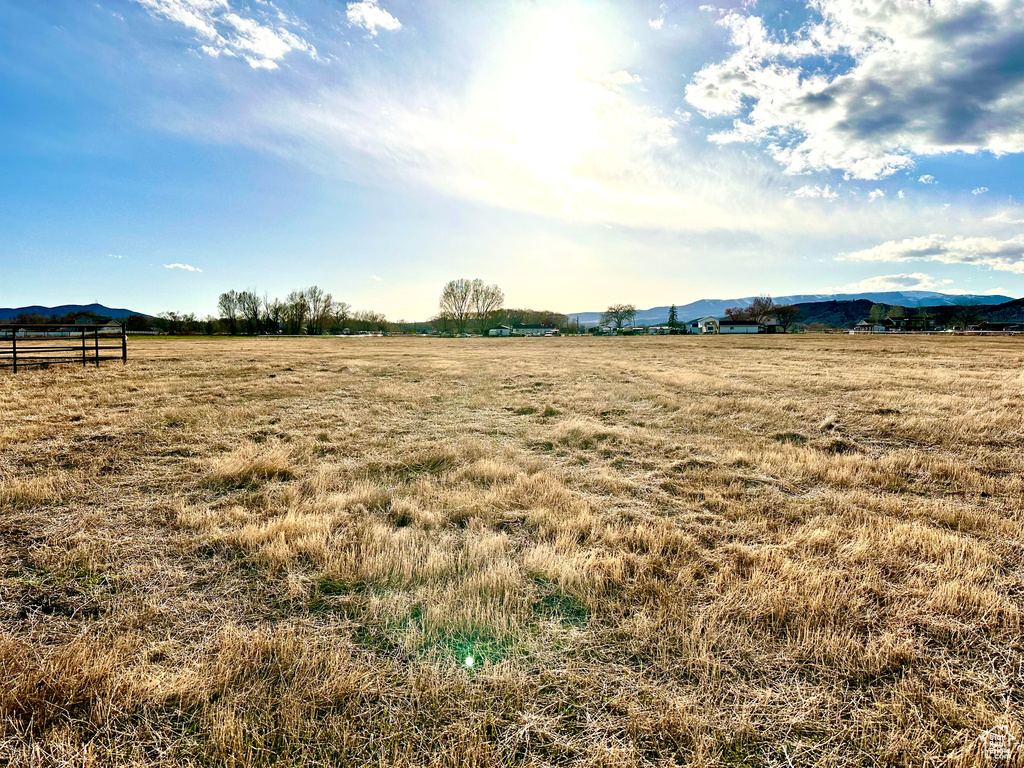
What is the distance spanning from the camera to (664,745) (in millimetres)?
2264

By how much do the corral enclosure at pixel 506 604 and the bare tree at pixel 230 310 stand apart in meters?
129

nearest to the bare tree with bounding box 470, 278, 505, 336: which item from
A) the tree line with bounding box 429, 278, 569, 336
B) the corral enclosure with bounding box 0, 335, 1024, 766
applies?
the tree line with bounding box 429, 278, 569, 336

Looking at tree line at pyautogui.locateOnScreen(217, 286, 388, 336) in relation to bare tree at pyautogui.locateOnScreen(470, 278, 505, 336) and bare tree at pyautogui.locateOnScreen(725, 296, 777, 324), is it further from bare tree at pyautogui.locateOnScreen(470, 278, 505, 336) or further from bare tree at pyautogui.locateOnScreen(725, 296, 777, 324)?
bare tree at pyautogui.locateOnScreen(725, 296, 777, 324)

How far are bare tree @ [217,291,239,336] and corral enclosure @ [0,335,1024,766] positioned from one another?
423 feet

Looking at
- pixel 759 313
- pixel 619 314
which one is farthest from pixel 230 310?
pixel 759 313

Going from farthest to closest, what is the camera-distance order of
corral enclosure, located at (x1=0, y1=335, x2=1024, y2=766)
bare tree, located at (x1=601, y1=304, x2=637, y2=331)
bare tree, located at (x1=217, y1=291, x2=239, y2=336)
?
bare tree, located at (x1=601, y1=304, x2=637, y2=331) → bare tree, located at (x1=217, y1=291, x2=239, y2=336) → corral enclosure, located at (x1=0, y1=335, x2=1024, y2=766)

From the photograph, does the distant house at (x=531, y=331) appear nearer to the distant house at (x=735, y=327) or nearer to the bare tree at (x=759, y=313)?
the distant house at (x=735, y=327)

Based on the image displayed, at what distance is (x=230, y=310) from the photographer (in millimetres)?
117250

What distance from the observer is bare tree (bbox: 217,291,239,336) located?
11656 centimetres

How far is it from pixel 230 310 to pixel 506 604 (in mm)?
140046

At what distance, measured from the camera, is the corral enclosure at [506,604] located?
91.1 inches

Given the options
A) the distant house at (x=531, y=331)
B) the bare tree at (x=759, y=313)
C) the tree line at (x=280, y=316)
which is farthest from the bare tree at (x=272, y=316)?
the bare tree at (x=759, y=313)

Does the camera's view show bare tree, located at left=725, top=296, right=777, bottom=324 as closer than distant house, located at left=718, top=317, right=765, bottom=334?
No

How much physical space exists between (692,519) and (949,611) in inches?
86.8
